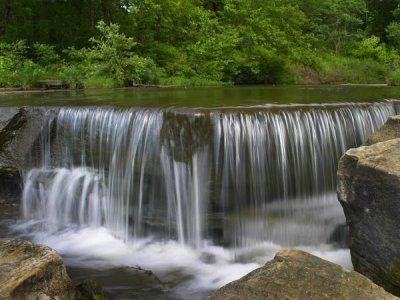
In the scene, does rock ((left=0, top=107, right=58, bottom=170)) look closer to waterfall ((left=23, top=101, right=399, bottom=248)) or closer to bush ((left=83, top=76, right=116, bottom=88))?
waterfall ((left=23, top=101, right=399, bottom=248))

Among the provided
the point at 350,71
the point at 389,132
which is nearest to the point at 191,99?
the point at 389,132

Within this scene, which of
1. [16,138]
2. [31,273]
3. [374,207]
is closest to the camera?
[31,273]

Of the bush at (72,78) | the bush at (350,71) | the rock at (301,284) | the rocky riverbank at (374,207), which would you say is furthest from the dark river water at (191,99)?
the bush at (350,71)

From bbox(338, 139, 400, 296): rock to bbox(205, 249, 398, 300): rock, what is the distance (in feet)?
2.75

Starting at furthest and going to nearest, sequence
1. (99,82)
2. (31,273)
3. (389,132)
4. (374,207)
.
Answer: (99,82) → (389,132) → (374,207) → (31,273)

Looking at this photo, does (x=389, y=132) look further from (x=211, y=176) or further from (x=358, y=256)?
(x=211, y=176)

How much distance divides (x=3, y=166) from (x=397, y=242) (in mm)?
6804

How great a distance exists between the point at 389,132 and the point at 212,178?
95.8 inches

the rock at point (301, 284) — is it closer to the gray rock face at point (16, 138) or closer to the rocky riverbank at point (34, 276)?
the rocky riverbank at point (34, 276)

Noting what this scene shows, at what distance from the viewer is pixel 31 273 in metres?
4.30

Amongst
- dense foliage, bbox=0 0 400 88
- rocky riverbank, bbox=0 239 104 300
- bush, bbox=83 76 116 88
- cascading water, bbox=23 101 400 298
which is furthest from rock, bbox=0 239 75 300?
dense foliage, bbox=0 0 400 88

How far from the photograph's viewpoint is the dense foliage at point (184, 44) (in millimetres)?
17766

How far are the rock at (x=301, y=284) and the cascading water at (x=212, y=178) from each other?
2781 millimetres

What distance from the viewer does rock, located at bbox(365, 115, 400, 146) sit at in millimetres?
5691
